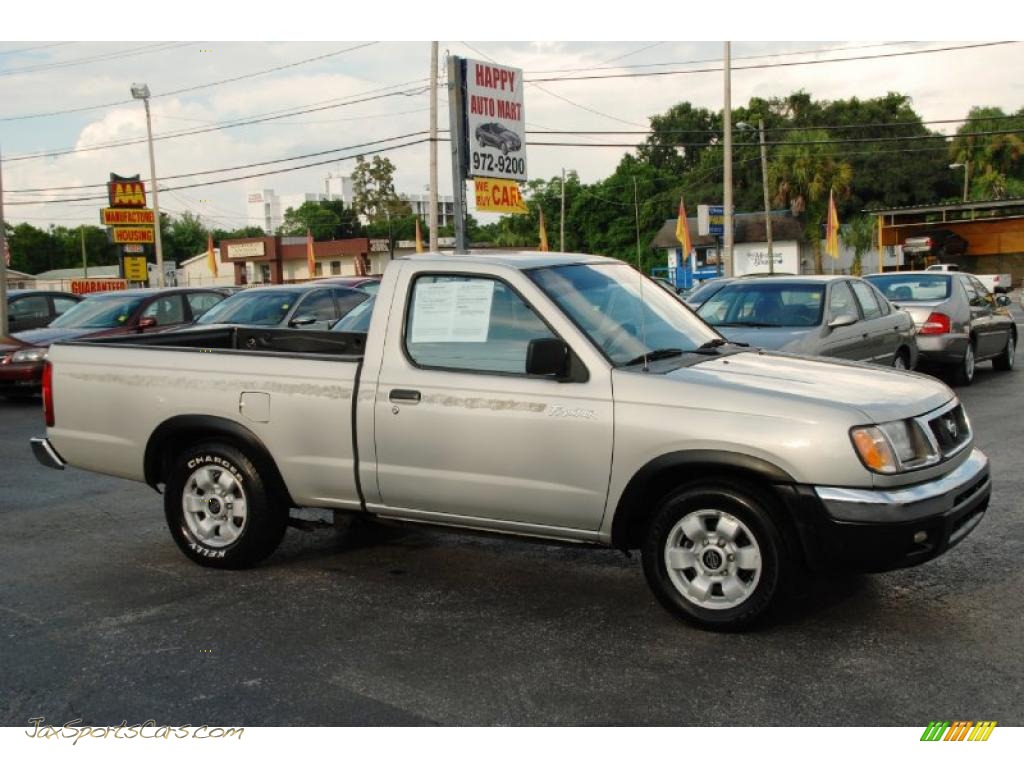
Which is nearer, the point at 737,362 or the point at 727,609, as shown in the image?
the point at 727,609

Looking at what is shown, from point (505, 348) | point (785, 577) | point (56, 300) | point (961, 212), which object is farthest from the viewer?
point (961, 212)

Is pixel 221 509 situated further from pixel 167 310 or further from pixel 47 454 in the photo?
pixel 167 310

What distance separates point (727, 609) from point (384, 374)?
2097 millimetres

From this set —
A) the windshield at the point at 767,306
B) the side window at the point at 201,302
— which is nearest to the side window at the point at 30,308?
the side window at the point at 201,302

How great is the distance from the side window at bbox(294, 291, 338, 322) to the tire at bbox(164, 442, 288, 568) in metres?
8.74

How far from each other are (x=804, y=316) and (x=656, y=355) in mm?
5506

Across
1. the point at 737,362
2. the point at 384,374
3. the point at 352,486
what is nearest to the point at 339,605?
the point at 352,486

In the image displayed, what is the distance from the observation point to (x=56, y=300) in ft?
72.6

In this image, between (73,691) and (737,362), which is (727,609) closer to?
(737,362)

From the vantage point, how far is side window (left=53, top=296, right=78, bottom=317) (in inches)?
846

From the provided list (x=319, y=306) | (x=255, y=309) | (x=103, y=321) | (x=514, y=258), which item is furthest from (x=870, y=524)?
(x=103, y=321)

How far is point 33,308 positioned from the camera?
2259cm

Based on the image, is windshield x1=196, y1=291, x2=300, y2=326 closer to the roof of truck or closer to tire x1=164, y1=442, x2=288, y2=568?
tire x1=164, y1=442, x2=288, y2=568
